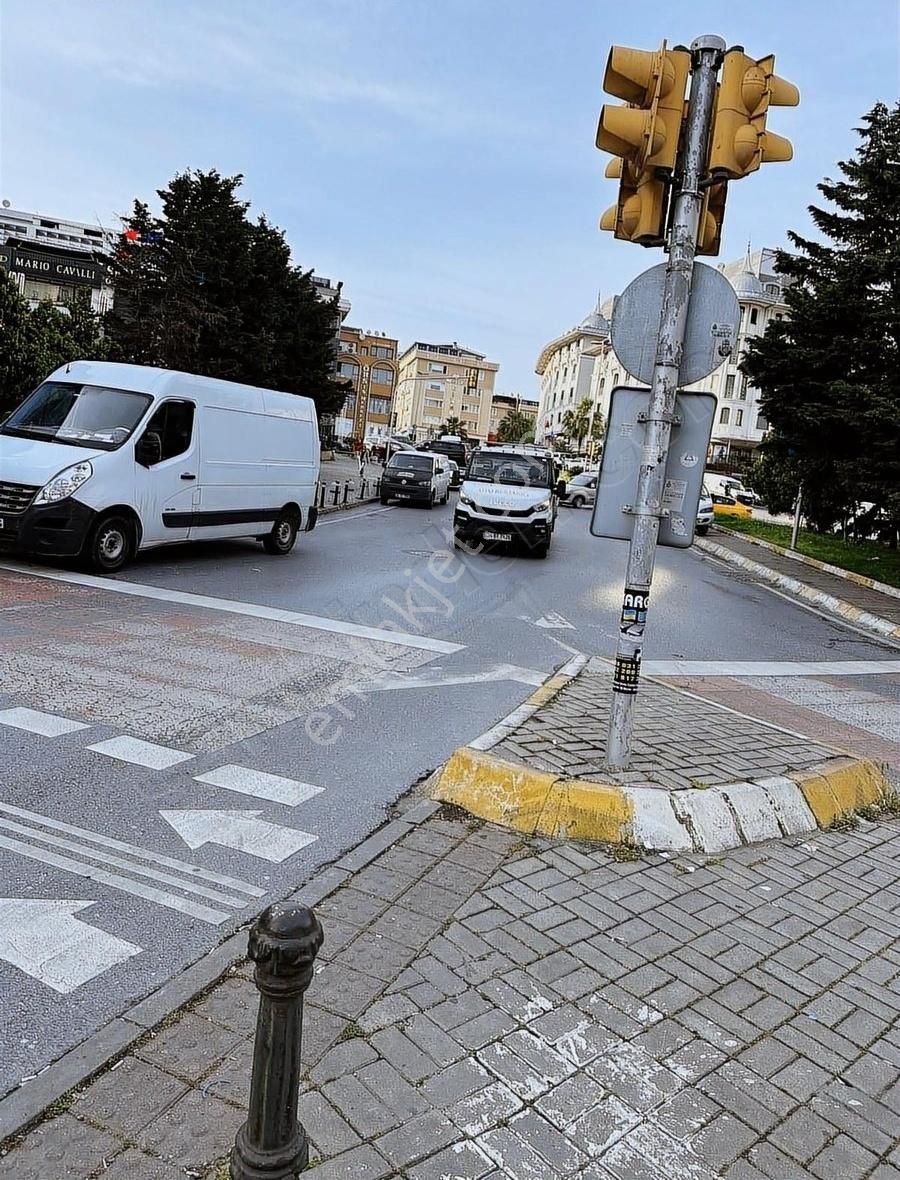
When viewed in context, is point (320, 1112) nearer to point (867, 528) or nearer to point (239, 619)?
point (239, 619)

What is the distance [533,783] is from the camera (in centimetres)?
472

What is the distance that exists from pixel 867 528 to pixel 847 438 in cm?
353

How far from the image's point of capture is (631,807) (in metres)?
4.62

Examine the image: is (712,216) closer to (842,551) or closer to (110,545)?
(110,545)

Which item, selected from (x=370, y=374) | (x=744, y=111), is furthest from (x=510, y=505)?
(x=370, y=374)

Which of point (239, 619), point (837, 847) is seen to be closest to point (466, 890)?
point (837, 847)

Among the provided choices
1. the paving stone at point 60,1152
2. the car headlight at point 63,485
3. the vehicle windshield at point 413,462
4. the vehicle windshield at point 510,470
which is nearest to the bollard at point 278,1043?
the paving stone at point 60,1152

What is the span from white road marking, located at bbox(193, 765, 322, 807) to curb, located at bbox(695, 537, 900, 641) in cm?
1099

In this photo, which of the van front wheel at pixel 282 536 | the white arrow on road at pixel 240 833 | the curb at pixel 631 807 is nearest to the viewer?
the white arrow on road at pixel 240 833

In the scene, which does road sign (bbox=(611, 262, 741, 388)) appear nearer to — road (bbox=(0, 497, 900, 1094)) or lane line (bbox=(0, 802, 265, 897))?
road (bbox=(0, 497, 900, 1094))

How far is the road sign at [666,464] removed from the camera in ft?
16.3

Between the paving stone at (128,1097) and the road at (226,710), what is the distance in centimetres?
26

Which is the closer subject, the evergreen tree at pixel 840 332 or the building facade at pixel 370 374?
the evergreen tree at pixel 840 332

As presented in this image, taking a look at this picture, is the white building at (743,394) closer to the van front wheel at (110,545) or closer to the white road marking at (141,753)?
the van front wheel at (110,545)
